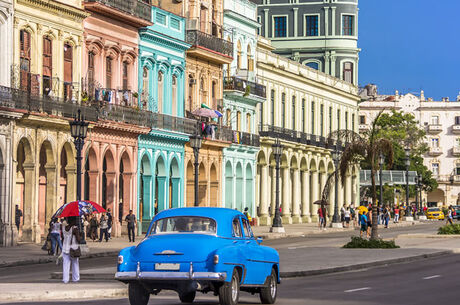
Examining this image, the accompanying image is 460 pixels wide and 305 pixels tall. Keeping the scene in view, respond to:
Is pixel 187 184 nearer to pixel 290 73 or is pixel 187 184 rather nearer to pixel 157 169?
pixel 157 169

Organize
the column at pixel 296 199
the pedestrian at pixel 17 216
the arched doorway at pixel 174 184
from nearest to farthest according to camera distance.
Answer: the pedestrian at pixel 17 216 < the arched doorway at pixel 174 184 < the column at pixel 296 199

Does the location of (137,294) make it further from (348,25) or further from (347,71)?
(347,71)

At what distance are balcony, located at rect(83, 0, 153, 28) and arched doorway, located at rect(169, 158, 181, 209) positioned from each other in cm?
839

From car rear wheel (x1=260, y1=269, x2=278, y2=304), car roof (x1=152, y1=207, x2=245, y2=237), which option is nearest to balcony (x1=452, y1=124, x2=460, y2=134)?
car rear wheel (x1=260, y1=269, x2=278, y2=304)

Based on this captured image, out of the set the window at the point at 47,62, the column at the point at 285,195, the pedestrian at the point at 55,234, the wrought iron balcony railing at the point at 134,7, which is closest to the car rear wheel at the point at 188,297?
the pedestrian at the point at 55,234

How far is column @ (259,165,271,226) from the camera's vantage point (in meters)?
77.4

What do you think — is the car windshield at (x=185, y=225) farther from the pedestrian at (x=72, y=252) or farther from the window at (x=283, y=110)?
the window at (x=283, y=110)

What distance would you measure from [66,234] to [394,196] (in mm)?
88764

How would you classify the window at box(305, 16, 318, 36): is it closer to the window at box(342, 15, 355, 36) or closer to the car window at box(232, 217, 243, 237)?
the window at box(342, 15, 355, 36)

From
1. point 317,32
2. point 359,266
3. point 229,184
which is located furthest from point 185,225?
point 317,32

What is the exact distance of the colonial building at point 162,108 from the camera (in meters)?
56.9

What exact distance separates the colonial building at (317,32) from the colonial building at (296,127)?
222cm

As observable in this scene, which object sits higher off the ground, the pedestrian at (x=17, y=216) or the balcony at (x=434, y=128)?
the balcony at (x=434, y=128)

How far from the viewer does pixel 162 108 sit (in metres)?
58.8
